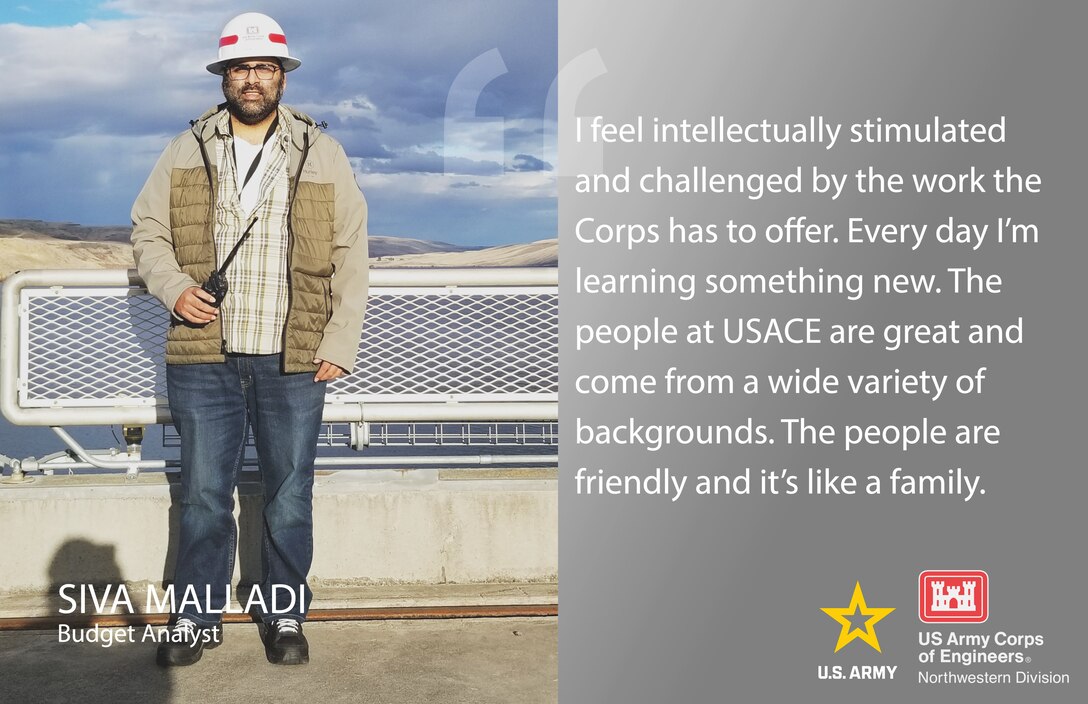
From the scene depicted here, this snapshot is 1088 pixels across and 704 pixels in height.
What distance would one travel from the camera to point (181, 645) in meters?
4.14

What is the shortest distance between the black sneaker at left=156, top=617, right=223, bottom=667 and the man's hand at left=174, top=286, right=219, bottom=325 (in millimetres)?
998

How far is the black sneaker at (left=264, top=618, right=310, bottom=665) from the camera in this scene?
421cm

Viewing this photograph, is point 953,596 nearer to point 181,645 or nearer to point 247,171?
point 181,645

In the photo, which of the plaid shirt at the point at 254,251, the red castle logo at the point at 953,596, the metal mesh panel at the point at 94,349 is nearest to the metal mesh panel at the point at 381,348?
the metal mesh panel at the point at 94,349

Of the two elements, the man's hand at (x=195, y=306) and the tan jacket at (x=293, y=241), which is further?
the tan jacket at (x=293, y=241)

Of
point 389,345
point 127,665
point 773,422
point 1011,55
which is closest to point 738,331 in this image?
point 773,422

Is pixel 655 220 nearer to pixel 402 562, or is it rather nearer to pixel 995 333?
pixel 995 333

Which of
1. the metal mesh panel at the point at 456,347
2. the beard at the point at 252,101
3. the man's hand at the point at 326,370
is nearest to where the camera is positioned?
the beard at the point at 252,101

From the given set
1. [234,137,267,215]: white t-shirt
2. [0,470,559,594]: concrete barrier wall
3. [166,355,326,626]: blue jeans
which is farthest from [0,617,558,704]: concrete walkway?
[234,137,267,215]: white t-shirt

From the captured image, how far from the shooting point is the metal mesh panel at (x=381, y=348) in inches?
195

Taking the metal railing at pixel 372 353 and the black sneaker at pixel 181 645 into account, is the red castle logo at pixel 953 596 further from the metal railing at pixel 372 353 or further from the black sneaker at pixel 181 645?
the black sneaker at pixel 181 645

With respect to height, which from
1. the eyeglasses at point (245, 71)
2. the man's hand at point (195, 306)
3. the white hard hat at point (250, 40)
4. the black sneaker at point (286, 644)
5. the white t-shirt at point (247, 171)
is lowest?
the black sneaker at point (286, 644)

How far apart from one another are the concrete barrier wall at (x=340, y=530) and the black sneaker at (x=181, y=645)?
73 cm

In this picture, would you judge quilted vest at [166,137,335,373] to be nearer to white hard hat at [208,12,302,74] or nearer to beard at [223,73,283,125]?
beard at [223,73,283,125]
